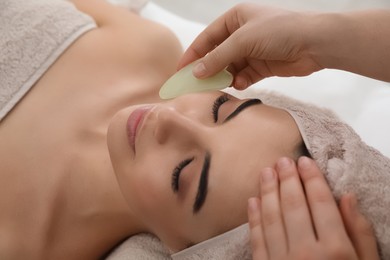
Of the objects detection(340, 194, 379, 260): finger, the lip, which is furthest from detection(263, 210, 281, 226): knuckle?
the lip

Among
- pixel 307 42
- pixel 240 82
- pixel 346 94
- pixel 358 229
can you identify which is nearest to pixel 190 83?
pixel 240 82

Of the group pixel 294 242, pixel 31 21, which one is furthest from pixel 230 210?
pixel 31 21

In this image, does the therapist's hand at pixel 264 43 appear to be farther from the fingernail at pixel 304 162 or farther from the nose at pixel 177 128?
the fingernail at pixel 304 162

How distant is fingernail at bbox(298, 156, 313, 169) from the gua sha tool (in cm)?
28

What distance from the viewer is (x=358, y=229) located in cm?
75

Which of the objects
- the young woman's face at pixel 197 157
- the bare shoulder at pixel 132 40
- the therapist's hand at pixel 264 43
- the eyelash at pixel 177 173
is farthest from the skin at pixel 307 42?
the bare shoulder at pixel 132 40

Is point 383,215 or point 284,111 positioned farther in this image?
point 284,111

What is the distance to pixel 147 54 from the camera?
4.36 ft

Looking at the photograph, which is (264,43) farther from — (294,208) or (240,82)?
(294,208)

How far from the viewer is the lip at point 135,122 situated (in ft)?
3.12

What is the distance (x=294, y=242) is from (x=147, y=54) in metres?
0.77

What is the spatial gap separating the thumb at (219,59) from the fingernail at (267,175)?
0.29 m

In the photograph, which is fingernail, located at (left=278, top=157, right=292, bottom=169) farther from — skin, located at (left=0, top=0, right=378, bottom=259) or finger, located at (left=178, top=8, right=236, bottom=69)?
finger, located at (left=178, top=8, right=236, bottom=69)

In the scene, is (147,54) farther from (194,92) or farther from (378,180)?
(378,180)
